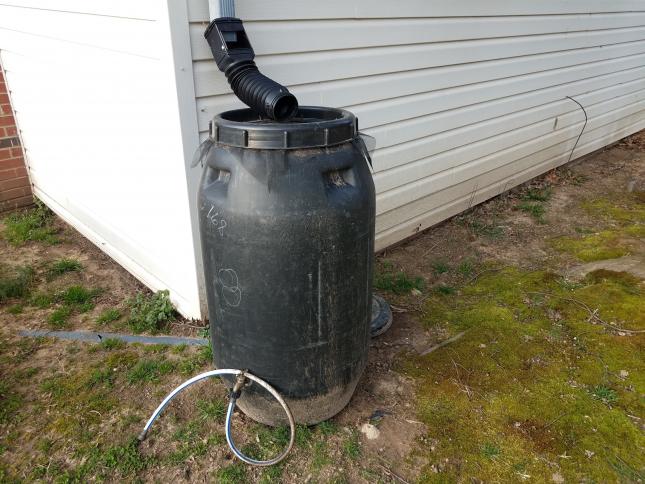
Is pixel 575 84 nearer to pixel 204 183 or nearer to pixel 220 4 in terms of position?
pixel 220 4

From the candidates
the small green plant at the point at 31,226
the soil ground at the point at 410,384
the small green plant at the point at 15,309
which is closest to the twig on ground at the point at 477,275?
the soil ground at the point at 410,384

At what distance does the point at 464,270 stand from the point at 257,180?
95.9 inches

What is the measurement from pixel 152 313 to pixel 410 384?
1.59m

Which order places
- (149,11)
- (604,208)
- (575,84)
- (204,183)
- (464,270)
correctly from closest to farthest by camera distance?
(204,183)
(149,11)
(464,270)
(604,208)
(575,84)

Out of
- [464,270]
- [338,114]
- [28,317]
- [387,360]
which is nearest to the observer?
[338,114]

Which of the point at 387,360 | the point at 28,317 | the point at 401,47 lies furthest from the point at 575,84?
the point at 28,317

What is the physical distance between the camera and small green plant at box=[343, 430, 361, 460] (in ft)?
6.94

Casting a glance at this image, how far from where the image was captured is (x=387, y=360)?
2707 mm

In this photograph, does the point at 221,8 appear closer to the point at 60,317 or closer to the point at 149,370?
the point at 149,370

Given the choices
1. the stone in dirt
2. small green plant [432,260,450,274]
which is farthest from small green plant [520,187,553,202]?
the stone in dirt

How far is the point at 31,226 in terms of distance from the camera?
13.9ft

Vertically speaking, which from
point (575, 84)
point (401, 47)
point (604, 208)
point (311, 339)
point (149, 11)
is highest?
point (149, 11)

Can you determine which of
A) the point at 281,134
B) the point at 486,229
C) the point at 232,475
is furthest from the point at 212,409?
the point at 486,229

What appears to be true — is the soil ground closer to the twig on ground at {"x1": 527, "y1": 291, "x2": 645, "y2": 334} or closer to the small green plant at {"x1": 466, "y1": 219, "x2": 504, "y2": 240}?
the twig on ground at {"x1": 527, "y1": 291, "x2": 645, "y2": 334}
